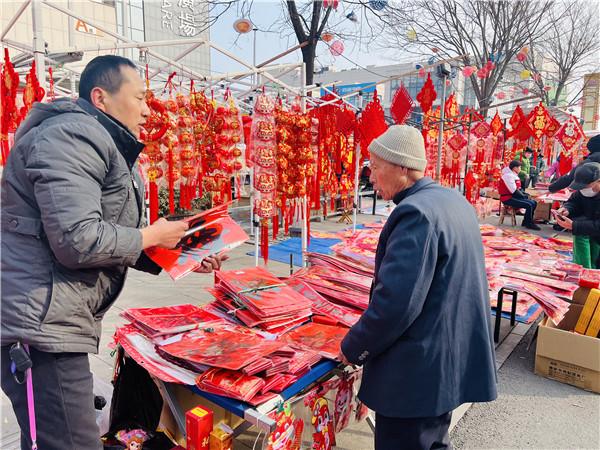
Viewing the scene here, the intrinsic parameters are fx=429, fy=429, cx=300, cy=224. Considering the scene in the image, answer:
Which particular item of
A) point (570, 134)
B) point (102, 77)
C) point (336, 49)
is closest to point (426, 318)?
point (102, 77)

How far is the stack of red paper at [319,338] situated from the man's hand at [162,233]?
0.75 m

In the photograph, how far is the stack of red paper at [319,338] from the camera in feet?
6.18

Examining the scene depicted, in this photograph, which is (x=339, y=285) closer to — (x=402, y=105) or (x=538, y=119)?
(x=402, y=105)

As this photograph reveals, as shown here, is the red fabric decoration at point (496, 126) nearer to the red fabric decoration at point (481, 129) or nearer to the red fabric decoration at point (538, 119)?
the red fabric decoration at point (481, 129)

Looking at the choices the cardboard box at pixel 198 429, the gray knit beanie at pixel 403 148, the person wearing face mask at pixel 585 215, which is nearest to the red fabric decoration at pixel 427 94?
the person wearing face mask at pixel 585 215

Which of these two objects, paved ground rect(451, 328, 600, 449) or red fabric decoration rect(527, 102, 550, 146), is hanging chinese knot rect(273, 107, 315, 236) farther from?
red fabric decoration rect(527, 102, 550, 146)

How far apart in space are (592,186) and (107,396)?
4.50 m

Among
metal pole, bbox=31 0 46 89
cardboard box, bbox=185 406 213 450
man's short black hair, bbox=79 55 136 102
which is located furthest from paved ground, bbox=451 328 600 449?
metal pole, bbox=31 0 46 89

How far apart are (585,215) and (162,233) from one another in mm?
4452

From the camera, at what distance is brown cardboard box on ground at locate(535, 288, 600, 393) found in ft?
10.1

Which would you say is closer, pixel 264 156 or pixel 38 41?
pixel 38 41

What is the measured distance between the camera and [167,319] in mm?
2055

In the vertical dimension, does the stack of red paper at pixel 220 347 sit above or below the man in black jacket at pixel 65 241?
below

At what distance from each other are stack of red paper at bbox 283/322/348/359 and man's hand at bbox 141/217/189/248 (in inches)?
29.5
